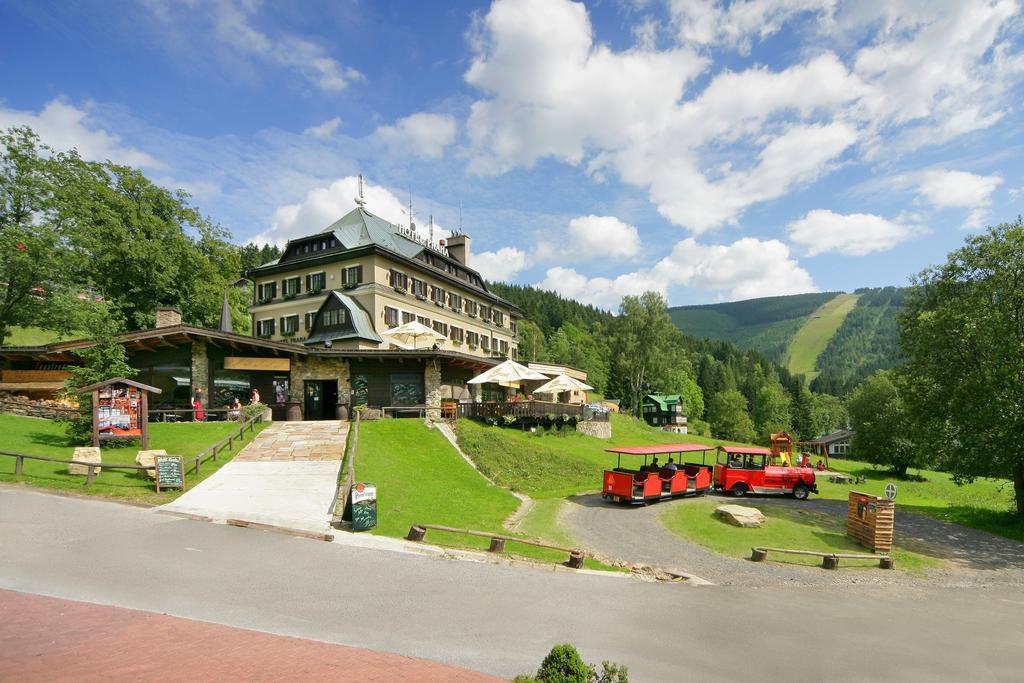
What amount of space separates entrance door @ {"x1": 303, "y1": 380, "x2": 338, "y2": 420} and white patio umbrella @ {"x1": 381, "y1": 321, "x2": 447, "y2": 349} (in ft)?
15.7

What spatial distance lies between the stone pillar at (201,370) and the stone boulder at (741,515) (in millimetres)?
26203

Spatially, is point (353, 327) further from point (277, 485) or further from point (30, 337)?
point (30, 337)

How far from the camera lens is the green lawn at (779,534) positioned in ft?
48.3

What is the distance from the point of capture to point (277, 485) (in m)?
16.8

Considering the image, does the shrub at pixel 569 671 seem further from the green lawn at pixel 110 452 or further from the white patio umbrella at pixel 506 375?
the white patio umbrella at pixel 506 375

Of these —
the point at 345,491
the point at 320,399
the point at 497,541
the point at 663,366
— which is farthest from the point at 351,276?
the point at 663,366

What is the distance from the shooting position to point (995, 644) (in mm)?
9500

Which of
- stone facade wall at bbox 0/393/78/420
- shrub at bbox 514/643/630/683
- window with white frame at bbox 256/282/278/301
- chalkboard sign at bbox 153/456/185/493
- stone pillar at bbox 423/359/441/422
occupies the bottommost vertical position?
shrub at bbox 514/643/630/683

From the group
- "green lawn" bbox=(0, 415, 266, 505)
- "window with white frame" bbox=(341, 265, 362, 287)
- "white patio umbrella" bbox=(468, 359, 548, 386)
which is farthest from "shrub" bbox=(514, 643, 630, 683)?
"window with white frame" bbox=(341, 265, 362, 287)

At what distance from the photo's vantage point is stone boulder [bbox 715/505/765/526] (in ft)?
56.2

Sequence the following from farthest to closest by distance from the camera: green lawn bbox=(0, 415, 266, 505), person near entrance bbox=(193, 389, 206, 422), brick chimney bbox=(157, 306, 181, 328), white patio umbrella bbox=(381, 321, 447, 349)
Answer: white patio umbrella bbox=(381, 321, 447, 349) < brick chimney bbox=(157, 306, 181, 328) < person near entrance bbox=(193, 389, 206, 422) < green lawn bbox=(0, 415, 266, 505)

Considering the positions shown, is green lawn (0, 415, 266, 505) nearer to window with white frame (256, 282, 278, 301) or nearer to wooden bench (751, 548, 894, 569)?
wooden bench (751, 548, 894, 569)

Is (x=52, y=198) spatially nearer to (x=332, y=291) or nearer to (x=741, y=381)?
(x=332, y=291)

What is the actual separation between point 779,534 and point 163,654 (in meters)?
16.5
